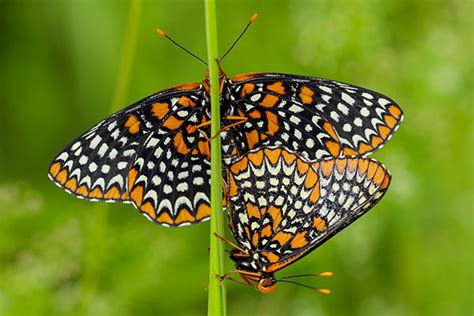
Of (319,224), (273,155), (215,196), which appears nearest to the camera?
(215,196)

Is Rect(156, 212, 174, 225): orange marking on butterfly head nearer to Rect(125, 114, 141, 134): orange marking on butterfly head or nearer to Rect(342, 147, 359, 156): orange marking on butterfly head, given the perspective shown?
Rect(125, 114, 141, 134): orange marking on butterfly head

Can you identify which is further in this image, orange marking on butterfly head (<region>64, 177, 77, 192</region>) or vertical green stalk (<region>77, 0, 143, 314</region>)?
vertical green stalk (<region>77, 0, 143, 314</region>)

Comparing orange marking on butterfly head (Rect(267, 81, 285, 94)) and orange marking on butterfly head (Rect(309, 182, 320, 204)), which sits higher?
orange marking on butterfly head (Rect(267, 81, 285, 94))

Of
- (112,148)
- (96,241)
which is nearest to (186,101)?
(112,148)

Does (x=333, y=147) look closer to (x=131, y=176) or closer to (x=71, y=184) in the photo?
(x=131, y=176)

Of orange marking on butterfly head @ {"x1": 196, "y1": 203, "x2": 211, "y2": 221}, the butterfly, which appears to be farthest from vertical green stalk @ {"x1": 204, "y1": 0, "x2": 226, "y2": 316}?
orange marking on butterfly head @ {"x1": 196, "y1": 203, "x2": 211, "y2": 221}

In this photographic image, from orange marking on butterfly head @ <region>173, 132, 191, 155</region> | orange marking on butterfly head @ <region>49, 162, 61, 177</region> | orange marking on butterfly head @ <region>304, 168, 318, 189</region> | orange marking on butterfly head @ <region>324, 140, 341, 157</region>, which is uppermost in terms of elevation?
orange marking on butterfly head @ <region>173, 132, 191, 155</region>

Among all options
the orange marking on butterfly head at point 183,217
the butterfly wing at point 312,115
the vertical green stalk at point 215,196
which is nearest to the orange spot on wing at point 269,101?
the butterfly wing at point 312,115
